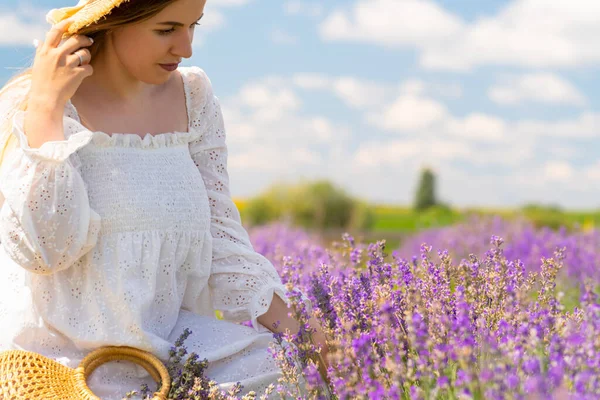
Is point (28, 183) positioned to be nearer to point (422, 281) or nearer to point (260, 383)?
point (260, 383)

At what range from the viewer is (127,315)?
7.22 ft

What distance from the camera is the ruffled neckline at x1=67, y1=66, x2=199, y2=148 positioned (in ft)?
7.55

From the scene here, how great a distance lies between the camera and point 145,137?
94.3 inches

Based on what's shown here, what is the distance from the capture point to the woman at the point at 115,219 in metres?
2.10

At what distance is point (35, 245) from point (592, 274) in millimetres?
4336

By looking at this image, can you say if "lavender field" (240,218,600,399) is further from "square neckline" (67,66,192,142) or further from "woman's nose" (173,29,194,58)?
"woman's nose" (173,29,194,58)

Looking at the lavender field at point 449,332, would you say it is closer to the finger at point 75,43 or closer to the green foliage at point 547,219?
the finger at point 75,43

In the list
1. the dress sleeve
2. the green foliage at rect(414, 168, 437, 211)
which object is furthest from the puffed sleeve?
the green foliage at rect(414, 168, 437, 211)

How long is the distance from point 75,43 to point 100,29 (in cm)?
10

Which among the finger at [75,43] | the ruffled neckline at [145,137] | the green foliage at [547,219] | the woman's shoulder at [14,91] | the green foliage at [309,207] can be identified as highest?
the finger at [75,43]

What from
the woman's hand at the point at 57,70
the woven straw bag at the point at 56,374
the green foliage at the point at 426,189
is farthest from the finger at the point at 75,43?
the green foliage at the point at 426,189

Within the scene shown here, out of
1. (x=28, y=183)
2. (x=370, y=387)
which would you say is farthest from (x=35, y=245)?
(x=370, y=387)

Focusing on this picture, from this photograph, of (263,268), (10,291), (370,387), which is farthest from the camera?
(263,268)

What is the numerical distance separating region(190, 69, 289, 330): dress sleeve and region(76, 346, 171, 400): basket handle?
15.0 inches
